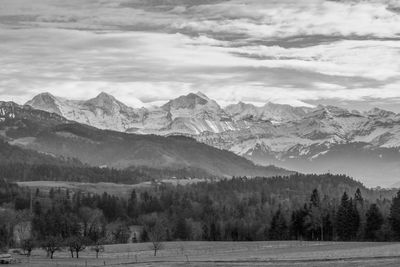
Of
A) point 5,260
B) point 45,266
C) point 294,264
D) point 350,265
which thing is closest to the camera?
point 350,265

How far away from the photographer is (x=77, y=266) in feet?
404

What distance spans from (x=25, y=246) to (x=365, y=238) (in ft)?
296

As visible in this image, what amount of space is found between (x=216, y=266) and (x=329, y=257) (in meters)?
17.1

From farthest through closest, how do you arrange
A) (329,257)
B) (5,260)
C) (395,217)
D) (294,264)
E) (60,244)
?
(395,217), (60,244), (5,260), (329,257), (294,264)

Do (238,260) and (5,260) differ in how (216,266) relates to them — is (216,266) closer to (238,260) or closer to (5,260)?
(238,260)

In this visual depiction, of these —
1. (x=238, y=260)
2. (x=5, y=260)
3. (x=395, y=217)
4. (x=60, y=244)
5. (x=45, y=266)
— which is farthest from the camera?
(x=395, y=217)

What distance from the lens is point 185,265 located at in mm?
110875

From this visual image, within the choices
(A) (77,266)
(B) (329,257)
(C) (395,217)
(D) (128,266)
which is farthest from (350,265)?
(C) (395,217)

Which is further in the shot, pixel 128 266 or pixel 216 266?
pixel 128 266

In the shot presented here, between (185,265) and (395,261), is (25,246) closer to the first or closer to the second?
(185,265)

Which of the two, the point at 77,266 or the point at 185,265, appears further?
the point at 77,266

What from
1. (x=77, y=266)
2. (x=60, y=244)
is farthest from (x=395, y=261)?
(x=60, y=244)

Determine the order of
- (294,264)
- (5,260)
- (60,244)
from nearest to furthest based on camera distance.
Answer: (294,264) → (5,260) → (60,244)

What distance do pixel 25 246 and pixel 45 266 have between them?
160 feet
